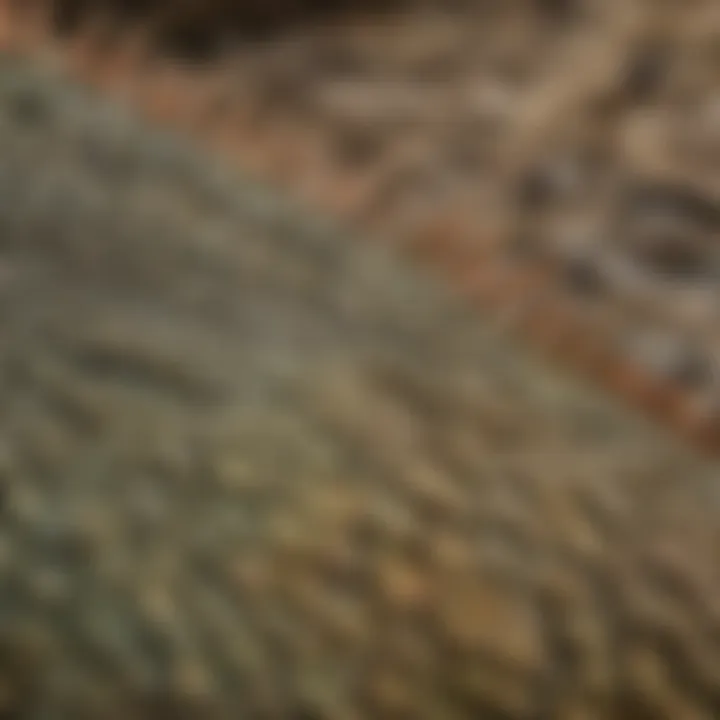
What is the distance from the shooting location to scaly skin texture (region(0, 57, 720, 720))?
0.43 metres

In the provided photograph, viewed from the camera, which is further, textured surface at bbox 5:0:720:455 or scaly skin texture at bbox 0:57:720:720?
textured surface at bbox 5:0:720:455

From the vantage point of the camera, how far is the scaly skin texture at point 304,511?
0.43 m

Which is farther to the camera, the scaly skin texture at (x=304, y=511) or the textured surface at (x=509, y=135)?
the textured surface at (x=509, y=135)

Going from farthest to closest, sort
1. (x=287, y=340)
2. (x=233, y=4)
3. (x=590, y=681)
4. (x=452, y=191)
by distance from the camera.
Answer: (x=233, y=4), (x=452, y=191), (x=287, y=340), (x=590, y=681)

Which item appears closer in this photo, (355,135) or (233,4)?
(355,135)

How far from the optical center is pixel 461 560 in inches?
18.7

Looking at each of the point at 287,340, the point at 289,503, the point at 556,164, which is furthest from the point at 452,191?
the point at 289,503

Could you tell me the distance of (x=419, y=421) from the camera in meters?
0.53

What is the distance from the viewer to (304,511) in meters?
0.47

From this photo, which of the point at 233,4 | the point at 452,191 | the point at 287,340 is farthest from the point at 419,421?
the point at 233,4

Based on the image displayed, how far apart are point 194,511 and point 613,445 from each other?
0.59 feet

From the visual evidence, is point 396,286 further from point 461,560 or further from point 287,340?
point 461,560

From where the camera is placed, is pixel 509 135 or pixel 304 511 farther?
pixel 509 135

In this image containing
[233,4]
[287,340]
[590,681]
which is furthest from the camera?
[233,4]
